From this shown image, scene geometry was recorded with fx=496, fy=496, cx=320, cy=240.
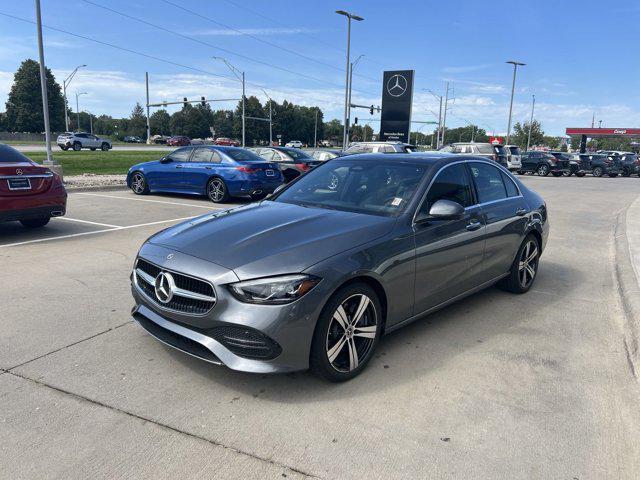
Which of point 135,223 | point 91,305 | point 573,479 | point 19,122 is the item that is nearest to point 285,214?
point 91,305

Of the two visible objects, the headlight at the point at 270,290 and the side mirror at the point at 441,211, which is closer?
the headlight at the point at 270,290

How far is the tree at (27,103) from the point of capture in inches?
3479

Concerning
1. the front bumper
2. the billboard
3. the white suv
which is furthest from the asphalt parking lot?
the billboard

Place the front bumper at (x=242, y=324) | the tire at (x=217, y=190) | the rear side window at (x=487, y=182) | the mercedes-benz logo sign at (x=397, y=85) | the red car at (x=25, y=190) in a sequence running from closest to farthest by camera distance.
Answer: the front bumper at (x=242, y=324) < the rear side window at (x=487, y=182) < the red car at (x=25, y=190) < the tire at (x=217, y=190) < the mercedes-benz logo sign at (x=397, y=85)

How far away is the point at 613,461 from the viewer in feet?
8.93

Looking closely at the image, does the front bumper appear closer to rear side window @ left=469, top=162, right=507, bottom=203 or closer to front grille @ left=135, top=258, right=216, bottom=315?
front grille @ left=135, top=258, right=216, bottom=315

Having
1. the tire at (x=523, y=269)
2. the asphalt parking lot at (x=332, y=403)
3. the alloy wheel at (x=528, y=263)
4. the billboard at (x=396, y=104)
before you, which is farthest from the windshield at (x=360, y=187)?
the billboard at (x=396, y=104)

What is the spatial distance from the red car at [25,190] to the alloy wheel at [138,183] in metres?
6.15

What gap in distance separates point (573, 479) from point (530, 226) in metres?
3.45

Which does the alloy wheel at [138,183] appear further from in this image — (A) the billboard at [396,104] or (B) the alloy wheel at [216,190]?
(A) the billboard at [396,104]

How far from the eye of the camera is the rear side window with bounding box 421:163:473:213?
13.7 ft

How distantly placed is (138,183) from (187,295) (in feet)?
40.3

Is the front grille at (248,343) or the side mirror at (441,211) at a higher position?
the side mirror at (441,211)

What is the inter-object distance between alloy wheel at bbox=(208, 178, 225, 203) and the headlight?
34.4 ft
